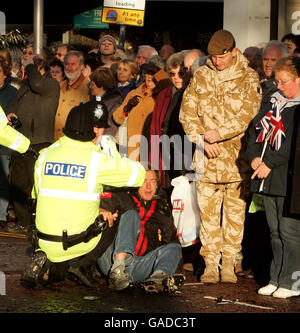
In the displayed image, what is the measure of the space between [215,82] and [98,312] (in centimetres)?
260

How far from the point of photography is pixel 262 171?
7.61 meters

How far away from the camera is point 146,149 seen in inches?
391

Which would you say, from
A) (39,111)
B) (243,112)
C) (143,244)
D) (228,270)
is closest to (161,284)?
(143,244)

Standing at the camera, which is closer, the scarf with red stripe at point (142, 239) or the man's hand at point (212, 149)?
the scarf with red stripe at point (142, 239)

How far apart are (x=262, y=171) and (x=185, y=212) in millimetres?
1413

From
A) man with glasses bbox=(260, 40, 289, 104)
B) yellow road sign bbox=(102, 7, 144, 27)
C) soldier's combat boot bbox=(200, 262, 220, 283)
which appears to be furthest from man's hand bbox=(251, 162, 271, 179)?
yellow road sign bbox=(102, 7, 144, 27)

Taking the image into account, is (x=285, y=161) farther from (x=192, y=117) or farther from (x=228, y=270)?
(x=228, y=270)

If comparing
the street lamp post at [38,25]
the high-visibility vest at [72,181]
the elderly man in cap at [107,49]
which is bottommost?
the high-visibility vest at [72,181]

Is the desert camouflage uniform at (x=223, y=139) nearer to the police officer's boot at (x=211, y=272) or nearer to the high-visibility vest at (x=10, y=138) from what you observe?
the police officer's boot at (x=211, y=272)

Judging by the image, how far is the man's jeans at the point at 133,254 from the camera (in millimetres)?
7773

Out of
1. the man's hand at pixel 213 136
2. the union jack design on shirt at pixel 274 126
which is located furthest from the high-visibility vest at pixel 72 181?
the union jack design on shirt at pixel 274 126

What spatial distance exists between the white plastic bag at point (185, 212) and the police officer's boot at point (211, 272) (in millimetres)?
559

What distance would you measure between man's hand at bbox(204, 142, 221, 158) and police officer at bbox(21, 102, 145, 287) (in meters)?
1.01

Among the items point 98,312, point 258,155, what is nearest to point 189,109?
point 258,155
